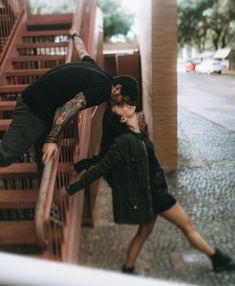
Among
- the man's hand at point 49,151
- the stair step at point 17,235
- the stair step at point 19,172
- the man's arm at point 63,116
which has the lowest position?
the stair step at point 17,235

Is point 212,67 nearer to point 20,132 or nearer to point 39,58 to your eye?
point 39,58

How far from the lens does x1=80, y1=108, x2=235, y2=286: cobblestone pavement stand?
339 centimetres

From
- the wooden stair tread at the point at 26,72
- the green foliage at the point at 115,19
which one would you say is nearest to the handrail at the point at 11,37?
the wooden stair tread at the point at 26,72

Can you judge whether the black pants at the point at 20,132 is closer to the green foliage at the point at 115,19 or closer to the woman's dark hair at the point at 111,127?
the woman's dark hair at the point at 111,127

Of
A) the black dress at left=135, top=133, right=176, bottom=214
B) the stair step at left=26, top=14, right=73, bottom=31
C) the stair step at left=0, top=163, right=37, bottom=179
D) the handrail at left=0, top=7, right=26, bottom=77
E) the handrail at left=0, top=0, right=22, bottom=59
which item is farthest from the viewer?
the stair step at left=26, top=14, right=73, bottom=31

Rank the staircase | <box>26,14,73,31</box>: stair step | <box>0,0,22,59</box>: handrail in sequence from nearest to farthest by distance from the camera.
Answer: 1. the staircase
2. <box>0,0,22,59</box>: handrail
3. <box>26,14,73,31</box>: stair step

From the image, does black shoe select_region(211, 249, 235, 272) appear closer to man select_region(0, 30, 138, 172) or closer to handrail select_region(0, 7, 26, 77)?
man select_region(0, 30, 138, 172)

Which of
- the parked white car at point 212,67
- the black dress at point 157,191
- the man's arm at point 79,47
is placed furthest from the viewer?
the parked white car at point 212,67

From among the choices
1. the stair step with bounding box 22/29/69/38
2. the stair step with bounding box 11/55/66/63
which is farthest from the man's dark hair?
the stair step with bounding box 22/29/69/38

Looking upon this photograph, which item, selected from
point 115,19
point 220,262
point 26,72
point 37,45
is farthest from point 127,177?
point 115,19

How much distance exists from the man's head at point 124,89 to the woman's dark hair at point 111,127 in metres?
0.11

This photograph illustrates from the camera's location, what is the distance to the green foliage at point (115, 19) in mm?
33406

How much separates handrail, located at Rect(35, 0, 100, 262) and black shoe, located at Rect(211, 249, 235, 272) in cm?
115

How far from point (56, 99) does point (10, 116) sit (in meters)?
2.19
